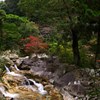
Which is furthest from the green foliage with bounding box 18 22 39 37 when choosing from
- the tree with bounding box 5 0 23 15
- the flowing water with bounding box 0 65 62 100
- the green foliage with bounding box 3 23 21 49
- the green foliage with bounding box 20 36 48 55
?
the flowing water with bounding box 0 65 62 100

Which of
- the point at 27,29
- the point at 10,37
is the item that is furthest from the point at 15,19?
the point at 10,37

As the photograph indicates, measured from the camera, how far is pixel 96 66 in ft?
52.0

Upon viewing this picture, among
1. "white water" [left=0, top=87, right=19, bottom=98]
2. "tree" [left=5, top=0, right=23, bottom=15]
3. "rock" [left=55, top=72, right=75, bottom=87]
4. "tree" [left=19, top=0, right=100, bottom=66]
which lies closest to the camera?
"white water" [left=0, top=87, right=19, bottom=98]

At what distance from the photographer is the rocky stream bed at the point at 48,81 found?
12.4 meters

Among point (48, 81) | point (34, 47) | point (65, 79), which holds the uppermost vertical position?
point (65, 79)

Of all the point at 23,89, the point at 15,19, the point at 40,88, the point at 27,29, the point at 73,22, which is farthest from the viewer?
the point at 15,19

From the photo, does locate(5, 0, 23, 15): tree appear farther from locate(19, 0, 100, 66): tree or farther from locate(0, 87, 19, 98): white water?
locate(0, 87, 19, 98): white water

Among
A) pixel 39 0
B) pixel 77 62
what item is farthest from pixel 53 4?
pixel 77 62

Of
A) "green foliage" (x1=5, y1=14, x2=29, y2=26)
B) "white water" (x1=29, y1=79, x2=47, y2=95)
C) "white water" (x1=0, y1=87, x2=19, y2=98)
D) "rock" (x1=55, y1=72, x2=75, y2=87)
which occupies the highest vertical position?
"white water" (x1=0, y1=87, x2=19, y2=98)

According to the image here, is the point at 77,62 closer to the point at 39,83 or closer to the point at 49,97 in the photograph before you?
the point at 39,83

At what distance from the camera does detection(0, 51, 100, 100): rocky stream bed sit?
12.4 meters

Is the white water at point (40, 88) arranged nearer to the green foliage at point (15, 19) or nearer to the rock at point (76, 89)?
the rock at point (76, 89)

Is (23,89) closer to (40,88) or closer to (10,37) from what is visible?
(40,88)

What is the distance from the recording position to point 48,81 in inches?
586
